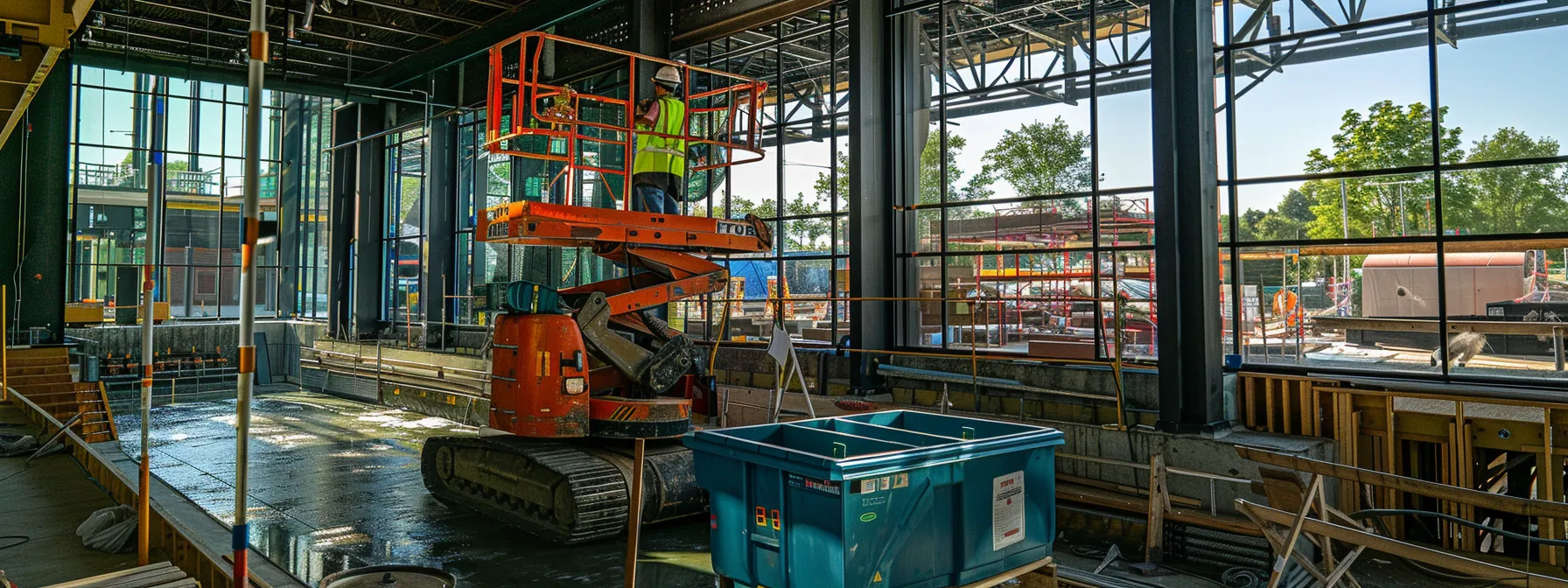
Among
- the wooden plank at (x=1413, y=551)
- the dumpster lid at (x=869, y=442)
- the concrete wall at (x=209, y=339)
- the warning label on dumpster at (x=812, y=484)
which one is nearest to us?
the wooden plank at (x=1413, y=551)

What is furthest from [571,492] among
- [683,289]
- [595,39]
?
[595,39]

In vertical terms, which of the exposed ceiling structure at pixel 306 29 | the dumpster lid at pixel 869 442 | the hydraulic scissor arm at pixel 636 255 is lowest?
the dumpster lid at pixel 869 442

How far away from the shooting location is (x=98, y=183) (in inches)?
1273

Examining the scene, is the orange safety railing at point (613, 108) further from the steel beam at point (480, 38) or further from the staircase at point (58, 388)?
the staircase at point (58, 388)

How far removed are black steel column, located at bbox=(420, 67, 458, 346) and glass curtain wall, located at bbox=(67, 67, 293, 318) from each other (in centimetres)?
582

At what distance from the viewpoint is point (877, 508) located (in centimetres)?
484

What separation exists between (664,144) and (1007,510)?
21.9 feet

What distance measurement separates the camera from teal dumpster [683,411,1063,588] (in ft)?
15.6

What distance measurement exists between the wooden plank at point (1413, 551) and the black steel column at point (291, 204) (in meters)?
31.8

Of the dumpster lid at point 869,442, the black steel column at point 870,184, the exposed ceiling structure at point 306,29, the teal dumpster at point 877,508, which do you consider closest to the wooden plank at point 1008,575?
the teal dumpster at point 877,508

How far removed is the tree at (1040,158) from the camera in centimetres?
1638

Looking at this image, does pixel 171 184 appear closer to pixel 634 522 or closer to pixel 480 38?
pixel 480 38

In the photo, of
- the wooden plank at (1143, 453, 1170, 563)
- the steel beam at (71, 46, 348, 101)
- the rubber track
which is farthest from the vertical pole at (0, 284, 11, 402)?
the wooden plank at (1143, 453, 1170, 563)

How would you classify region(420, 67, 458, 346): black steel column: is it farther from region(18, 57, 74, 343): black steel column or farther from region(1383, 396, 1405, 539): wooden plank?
region(1383, 396, 1405, 539): wooden plank
